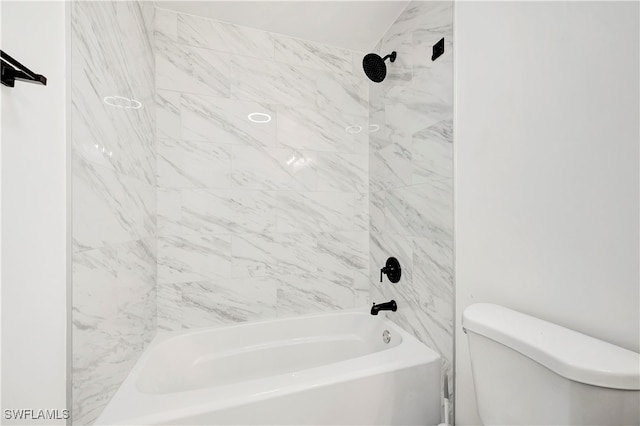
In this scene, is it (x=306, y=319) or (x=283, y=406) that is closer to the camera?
(x=283, y=406)

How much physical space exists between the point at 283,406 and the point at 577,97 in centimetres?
136

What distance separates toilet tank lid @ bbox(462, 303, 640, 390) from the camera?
0.51 metres

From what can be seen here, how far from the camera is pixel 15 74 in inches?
24.0

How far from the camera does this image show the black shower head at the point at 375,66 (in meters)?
1.60

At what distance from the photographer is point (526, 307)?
831 millimetres

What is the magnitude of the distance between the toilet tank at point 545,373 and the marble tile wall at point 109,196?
1.22 meters

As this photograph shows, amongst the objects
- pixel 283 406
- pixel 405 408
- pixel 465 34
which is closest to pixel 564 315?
pixel 405 408

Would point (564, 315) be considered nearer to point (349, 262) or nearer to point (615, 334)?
point (615, 334)

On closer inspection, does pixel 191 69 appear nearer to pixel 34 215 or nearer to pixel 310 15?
pixel 310 15

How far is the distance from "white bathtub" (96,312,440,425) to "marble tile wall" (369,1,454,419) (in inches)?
7.4

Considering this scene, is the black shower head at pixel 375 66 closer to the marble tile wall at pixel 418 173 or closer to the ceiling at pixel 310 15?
the marble tile wall at pixel 418 173

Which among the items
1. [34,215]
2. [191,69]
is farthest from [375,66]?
[34,215]

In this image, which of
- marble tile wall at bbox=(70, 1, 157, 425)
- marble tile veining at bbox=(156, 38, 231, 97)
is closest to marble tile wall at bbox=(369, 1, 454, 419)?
marble tile veining at bbox=(156, 38, 231, 97)

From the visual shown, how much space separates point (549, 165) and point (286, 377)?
1.19 meters
